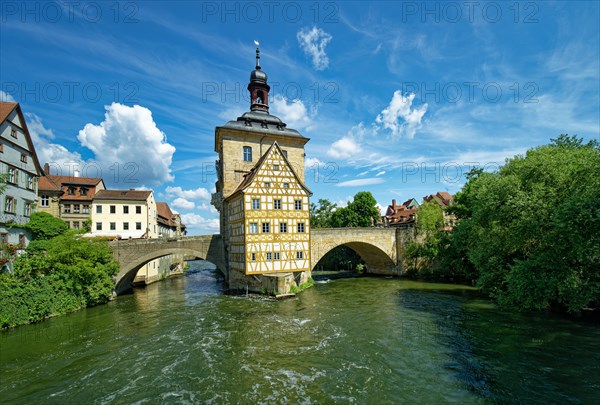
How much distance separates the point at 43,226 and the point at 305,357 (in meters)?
21.8

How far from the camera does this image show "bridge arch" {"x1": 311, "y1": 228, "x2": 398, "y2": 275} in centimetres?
2941

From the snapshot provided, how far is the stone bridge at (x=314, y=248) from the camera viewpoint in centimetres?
2380

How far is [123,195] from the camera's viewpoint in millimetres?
35500

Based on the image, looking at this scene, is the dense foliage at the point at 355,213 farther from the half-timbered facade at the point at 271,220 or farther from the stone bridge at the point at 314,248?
the half-timbered facade at the point at 271,220

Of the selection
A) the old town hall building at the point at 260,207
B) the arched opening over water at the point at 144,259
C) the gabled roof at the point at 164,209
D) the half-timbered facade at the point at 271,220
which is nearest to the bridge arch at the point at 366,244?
the old town hall building at the point at 260,207

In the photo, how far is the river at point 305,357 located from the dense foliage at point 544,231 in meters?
1.64

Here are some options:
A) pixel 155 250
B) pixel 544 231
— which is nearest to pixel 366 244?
pixel 544 231

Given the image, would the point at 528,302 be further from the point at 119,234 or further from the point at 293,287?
the point at 119,234

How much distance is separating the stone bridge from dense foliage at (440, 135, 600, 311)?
12.6 metres

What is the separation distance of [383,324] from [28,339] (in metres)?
16.7

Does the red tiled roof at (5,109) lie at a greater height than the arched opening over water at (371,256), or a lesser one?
greater

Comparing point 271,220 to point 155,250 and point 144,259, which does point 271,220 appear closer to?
point 155,250

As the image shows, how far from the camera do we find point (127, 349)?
12.7m

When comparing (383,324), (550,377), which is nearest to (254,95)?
(383,324)
